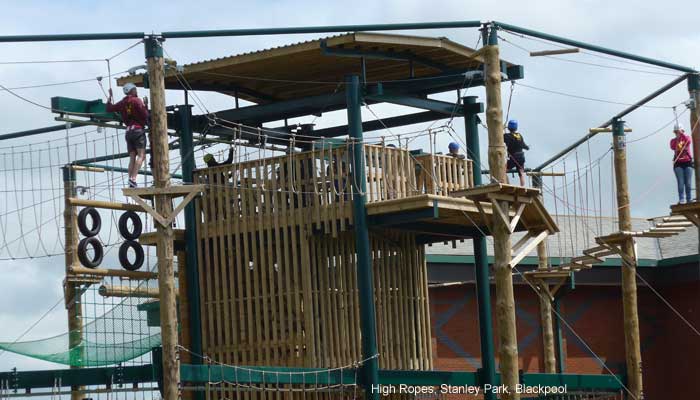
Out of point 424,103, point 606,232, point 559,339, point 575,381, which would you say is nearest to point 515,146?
point 424,103

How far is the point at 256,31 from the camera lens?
26203 mm

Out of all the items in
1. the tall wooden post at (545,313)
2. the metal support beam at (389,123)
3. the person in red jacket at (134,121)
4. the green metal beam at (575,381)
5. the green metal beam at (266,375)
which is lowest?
the green metal beam at (575,381)

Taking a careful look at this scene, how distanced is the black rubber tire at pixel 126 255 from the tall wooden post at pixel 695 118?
38.3ft

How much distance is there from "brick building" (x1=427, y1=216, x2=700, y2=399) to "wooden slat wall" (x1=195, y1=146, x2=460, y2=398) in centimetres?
1125

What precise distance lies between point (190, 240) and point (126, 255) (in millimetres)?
1310

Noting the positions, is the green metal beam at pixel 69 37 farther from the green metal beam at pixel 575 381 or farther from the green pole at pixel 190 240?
the green metal beam at pixel 575 381

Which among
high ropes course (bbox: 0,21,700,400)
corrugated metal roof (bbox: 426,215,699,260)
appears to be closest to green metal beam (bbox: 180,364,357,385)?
high ropes course (bbox: 0,21,700,400)

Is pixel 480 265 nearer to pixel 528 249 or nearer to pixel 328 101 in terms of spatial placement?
pixel 528 249

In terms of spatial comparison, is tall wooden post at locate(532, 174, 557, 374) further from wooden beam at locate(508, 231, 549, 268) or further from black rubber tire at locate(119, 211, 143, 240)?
black rubber tire at locate(119, 211, 143, 240)

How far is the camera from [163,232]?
2419 centimetres

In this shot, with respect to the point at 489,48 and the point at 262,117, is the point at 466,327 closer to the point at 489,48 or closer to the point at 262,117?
the point at 262,117

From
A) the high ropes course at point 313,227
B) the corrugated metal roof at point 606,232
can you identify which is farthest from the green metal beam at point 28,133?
the corrugated metal roof at point 606,232

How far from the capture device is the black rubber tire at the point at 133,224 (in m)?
30.4

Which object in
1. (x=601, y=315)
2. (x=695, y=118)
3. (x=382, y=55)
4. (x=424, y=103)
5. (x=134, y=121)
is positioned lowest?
(x=601, y=315)
